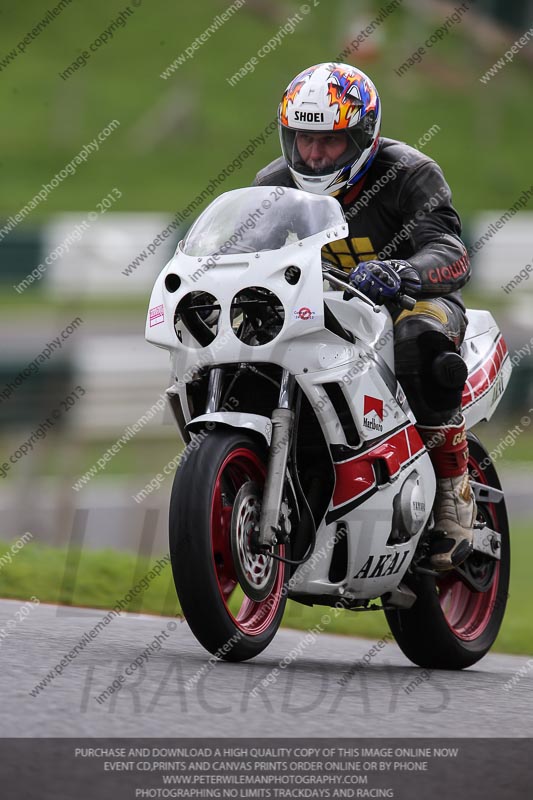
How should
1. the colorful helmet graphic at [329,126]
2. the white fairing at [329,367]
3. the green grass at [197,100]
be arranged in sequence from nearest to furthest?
the white fairing at [329,367] < the colorful helmet graphic at [329,126] < the green grass at [197,100]

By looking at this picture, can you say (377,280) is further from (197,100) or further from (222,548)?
(197,100)

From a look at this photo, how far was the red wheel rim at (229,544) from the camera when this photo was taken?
15.4 ft

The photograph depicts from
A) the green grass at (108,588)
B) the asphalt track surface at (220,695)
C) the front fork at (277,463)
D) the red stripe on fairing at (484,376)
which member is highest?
the red stripe on fairing at (484,376)

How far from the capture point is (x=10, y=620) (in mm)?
5723

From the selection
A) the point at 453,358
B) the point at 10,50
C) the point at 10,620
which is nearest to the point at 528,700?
the point at 453,358

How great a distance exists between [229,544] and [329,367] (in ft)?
2.38

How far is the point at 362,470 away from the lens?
5.12 metres

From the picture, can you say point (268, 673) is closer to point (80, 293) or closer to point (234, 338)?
point (234, 338)

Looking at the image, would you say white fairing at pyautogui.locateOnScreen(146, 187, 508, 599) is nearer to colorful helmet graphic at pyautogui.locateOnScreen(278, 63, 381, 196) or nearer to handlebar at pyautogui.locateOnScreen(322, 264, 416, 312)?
handlebar at pyautogui.locateOnScreen(322, 264, 416, 312)

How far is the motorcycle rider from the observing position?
Answer: 5.37m

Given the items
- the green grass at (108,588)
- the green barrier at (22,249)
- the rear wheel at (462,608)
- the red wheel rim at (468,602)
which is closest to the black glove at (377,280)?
the rear wheel at (462,608)

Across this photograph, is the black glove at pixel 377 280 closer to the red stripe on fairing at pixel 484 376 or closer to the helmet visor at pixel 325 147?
Result: the helmet visor at pixel 325 147

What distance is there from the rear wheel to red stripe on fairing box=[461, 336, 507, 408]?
0.80 ft
